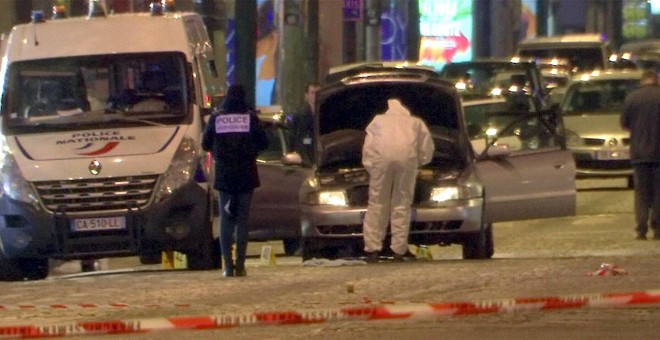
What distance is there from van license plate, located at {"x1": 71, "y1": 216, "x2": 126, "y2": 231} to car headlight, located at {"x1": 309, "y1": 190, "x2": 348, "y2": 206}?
1.87 m

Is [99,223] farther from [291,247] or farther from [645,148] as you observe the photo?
[645,148]

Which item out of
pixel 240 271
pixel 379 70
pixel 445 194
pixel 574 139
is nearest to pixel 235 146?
pixel 240 271

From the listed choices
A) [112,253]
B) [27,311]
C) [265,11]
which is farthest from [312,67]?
[27,311]

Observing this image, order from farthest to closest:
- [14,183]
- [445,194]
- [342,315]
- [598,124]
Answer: [598,124]
[445,194]
[14,183]
[342,315]

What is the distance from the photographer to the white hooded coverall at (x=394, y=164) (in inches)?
599

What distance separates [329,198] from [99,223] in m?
2.19

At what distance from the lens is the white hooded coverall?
1522 cm

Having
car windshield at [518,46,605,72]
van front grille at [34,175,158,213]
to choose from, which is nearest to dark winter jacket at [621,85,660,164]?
van front grille at [34,175,158,213]

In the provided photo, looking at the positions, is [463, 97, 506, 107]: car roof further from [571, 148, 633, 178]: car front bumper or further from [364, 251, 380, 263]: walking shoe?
[364, 251, 380, 263]: walking shoe

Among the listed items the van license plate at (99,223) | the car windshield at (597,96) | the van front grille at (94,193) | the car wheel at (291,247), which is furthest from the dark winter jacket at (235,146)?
the car windshield at (597,96)

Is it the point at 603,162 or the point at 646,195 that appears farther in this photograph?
the point at 603,162

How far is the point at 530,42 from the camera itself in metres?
40.1

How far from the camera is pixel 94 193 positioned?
15227 mm

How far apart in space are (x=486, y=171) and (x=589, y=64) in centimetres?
2243
